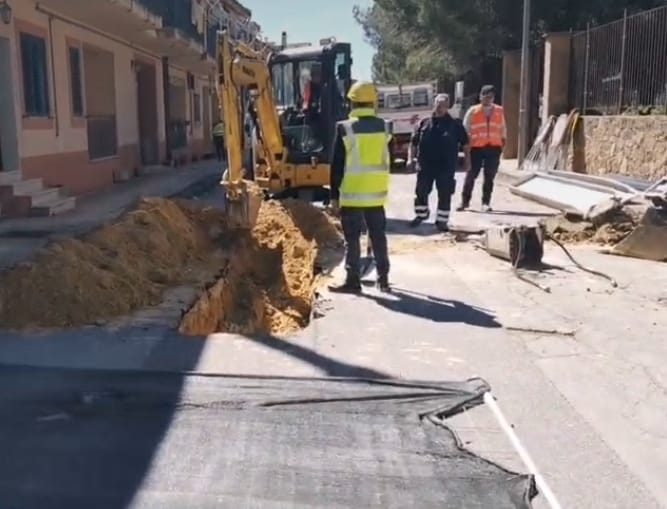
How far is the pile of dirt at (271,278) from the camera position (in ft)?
25.3

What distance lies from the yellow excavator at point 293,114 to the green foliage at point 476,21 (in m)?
15.5

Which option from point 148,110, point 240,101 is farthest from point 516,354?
point 148,110

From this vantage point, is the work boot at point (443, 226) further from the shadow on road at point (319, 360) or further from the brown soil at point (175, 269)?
the shadow on road at point (319, 360)

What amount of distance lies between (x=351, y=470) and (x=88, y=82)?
1526cm

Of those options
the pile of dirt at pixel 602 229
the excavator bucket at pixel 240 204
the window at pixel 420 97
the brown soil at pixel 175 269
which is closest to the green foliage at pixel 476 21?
the window at pixel 420 97

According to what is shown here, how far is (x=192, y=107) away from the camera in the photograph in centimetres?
2784

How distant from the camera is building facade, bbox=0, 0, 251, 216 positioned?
1171 cm

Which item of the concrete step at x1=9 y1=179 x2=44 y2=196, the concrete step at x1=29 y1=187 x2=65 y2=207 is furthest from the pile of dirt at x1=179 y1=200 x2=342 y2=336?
the concrete step at x1=9 y1=179 x2=44 y2=196

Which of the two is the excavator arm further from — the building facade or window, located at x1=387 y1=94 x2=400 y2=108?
window, located at x1=387 y1=94 x2=400 y2=108

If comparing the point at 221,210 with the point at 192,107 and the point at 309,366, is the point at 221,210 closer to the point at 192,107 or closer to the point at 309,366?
the point at 309,366

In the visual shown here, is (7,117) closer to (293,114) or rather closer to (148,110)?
(293,114)

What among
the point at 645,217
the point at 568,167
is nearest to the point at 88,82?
the point at 568,167

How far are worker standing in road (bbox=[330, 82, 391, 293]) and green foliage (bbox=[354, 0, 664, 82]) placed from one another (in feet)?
69.0

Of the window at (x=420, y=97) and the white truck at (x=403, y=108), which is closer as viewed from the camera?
the white truck at (x=403, y=108)
